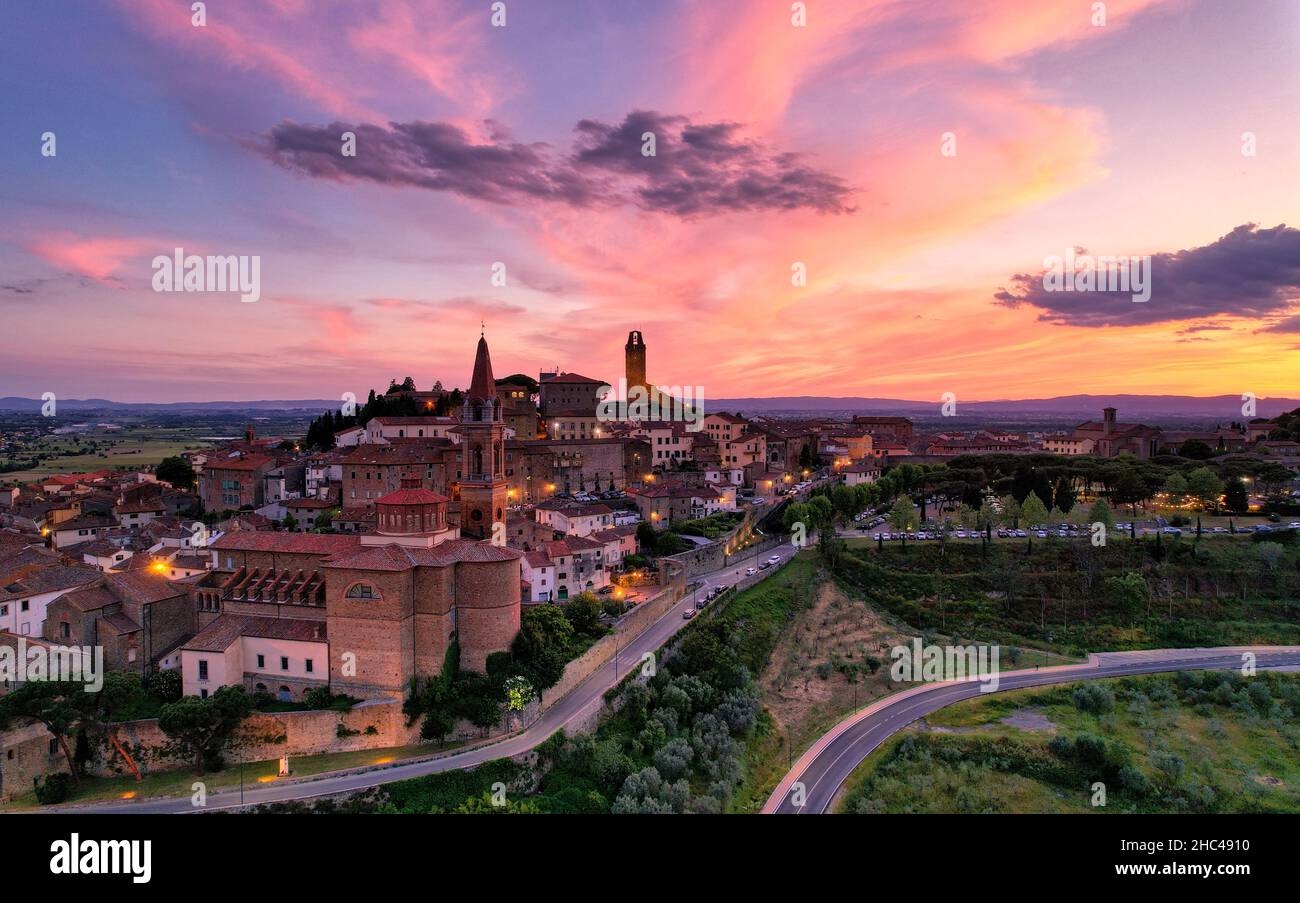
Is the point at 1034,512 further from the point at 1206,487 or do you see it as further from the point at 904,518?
the point at 1206,487

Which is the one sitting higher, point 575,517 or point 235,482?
point 235,482

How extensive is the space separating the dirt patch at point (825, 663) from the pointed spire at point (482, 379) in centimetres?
1310

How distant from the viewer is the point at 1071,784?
18141 millimetres

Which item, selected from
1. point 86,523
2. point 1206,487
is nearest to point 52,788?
point 86,523

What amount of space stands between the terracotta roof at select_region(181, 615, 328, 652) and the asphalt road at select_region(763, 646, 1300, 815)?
454 inches

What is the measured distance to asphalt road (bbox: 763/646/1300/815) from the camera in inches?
669

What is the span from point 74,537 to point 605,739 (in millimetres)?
27321

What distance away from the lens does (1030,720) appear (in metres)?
21.0

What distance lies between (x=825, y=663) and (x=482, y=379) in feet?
51.5

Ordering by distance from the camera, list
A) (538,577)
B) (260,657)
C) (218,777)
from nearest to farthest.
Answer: (218,777), (260,657), (538,577)
